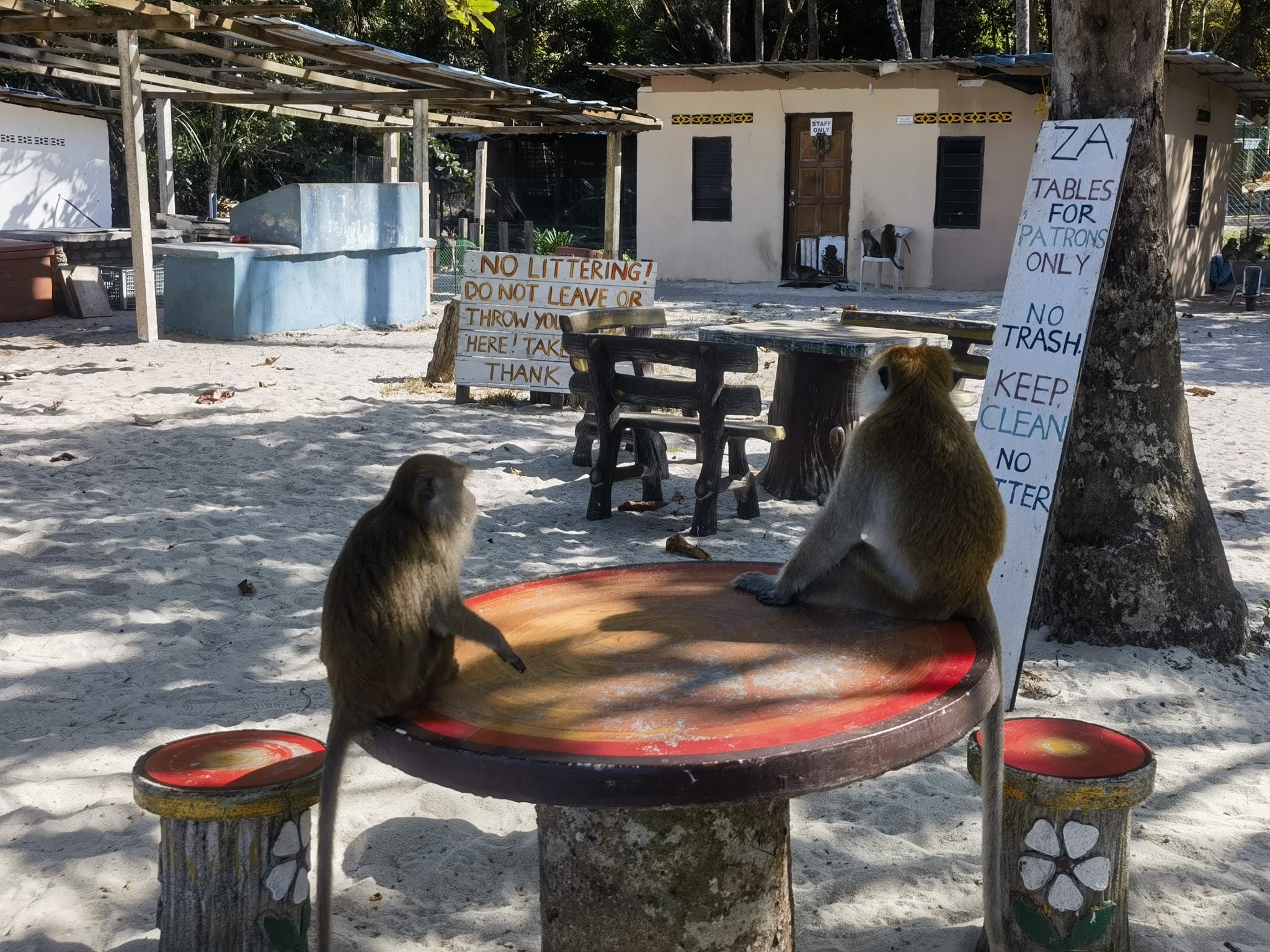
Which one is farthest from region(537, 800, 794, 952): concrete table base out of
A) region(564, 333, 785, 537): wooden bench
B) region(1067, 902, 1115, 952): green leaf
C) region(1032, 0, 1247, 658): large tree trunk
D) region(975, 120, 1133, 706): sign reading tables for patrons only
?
region(564, 333, 785, 537): wooden bench

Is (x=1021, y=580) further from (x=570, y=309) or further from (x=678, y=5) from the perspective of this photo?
(x=678, y=5)

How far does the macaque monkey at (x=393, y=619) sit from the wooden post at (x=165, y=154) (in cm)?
1607

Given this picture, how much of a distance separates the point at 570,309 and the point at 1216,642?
20.0 feet

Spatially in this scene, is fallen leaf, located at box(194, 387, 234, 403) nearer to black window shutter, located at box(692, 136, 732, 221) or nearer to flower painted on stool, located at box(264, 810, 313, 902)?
flower painted on stool, located at box(264, 810, 313, 902)

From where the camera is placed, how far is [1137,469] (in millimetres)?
5062

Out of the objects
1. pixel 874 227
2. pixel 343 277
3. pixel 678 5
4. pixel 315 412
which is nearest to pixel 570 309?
pixel 315 412

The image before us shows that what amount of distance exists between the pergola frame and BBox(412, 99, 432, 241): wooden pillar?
0.02 metres

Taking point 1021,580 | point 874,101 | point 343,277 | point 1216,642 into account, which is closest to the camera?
point 1021,580

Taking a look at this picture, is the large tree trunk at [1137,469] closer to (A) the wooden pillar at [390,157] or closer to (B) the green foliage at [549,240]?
(A) the wooden pillar at [390,157]

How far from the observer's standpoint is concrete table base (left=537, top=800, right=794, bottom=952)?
2.68 m

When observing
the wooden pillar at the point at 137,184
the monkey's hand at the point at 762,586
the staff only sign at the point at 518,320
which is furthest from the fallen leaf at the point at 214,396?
the monkey's hand at the point at 762,586

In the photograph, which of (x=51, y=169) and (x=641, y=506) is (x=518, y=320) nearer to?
(x=641, y=506)

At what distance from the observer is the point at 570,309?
994 centimetres

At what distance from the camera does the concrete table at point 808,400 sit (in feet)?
24.0
